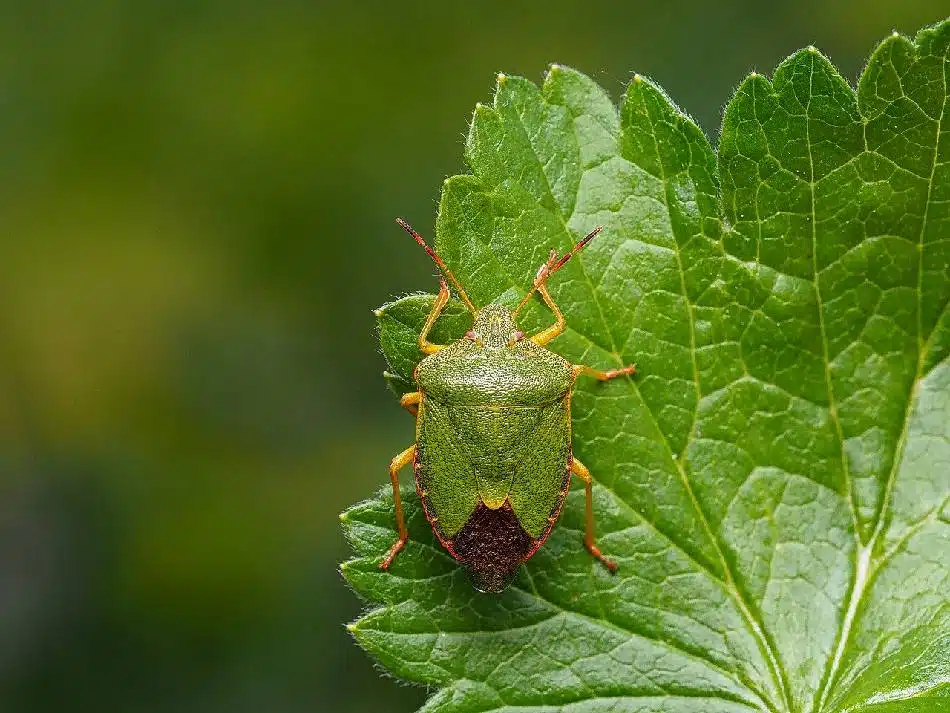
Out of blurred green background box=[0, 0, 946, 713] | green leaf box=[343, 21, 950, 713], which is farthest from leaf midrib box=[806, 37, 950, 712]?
blurred green background box=[0, 0, 946, 713]

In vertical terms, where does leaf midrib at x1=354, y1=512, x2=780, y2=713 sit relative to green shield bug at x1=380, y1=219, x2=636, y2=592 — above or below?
below

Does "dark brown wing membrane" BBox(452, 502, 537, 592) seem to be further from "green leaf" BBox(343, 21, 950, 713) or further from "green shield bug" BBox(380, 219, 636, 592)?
"green leaf" BBox(343, 21, 950, 713)

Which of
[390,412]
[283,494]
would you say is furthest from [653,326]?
[283,494]

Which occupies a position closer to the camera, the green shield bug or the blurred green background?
the green shield bug

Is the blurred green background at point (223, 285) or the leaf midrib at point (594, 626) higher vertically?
the blurred green background at point (223, 285)

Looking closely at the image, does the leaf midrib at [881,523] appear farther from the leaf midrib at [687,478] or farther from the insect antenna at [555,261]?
the insect antenna at [555,261]

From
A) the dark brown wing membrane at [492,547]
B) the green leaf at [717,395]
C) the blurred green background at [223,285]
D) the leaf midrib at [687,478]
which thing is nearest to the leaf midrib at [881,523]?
the green leaf at [717,395]

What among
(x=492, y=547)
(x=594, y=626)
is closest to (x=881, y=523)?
(x=594, y=626)
